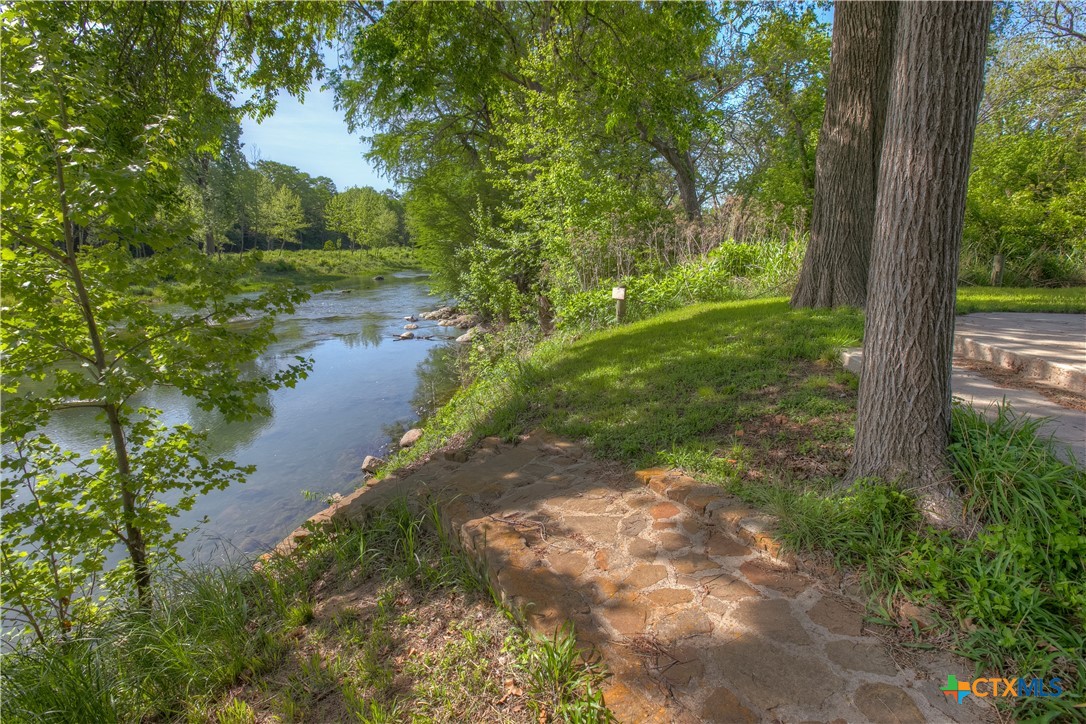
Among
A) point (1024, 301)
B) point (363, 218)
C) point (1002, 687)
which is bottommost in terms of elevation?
point (1002, 687)

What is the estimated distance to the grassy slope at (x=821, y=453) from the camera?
5.73ft

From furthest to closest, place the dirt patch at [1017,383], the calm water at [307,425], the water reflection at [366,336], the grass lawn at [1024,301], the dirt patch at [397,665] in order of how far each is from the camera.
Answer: the water reflection at [366,336] < the calm water at [307,425] < the grass lawn at [1024,301] < the dirt patch at [1017,383] < the dirt patch at [397,665]

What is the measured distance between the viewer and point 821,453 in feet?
9.61

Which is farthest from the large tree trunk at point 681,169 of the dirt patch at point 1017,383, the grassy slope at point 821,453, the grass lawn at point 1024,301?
the dirt patch at point 1017,383

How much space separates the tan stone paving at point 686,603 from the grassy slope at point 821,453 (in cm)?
19

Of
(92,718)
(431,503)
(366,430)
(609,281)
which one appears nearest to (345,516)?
(431,503)

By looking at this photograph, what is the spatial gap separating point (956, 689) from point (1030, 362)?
3033mm

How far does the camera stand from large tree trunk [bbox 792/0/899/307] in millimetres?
4859

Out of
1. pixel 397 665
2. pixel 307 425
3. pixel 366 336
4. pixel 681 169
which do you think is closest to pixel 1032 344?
pixel 397 665

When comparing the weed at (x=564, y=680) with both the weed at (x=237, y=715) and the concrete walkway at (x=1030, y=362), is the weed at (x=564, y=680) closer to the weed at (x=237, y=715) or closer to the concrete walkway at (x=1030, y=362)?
the weed at (x=237, y=715)

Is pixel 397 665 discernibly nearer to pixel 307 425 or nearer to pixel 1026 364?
pixel 1026 364

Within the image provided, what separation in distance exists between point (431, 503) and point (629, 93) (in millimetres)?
5445

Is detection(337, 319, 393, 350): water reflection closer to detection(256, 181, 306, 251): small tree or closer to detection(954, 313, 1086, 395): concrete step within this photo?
detection(954, 313, 1086, 395): concrete step

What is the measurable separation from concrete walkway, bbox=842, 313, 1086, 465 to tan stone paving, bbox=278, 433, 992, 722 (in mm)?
1320
